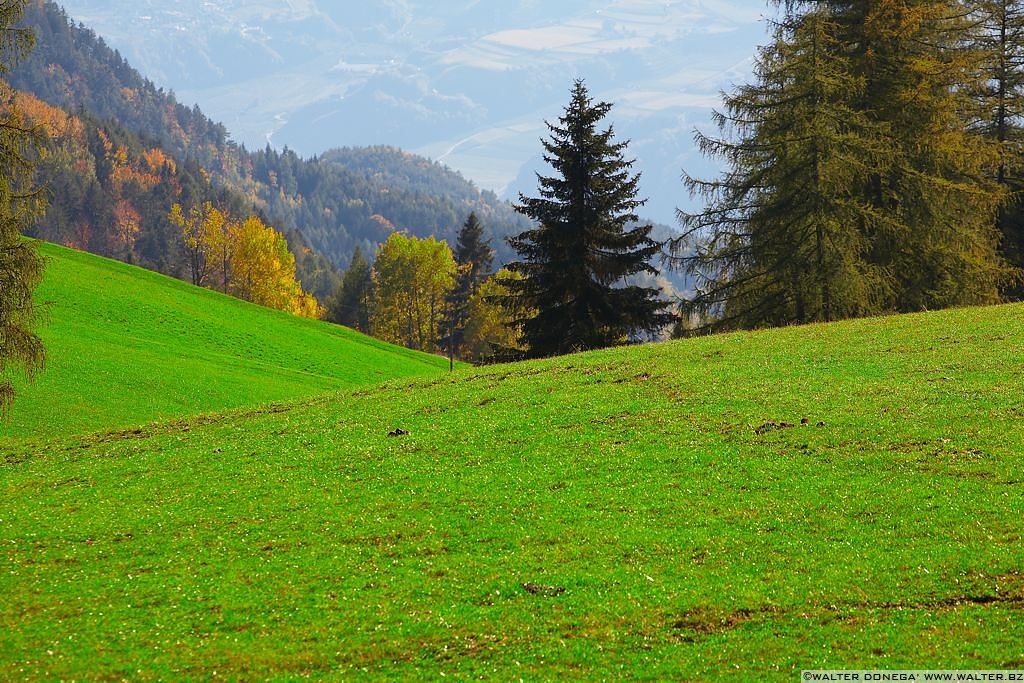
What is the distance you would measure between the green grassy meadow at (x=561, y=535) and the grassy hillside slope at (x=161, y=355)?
371 inches

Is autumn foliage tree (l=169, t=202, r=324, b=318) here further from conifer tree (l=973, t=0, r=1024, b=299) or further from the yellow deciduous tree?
conifer tree (l=973, t=0, r=1024, b=299)

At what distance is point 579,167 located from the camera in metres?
49.0

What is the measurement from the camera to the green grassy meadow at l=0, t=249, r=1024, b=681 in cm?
1278

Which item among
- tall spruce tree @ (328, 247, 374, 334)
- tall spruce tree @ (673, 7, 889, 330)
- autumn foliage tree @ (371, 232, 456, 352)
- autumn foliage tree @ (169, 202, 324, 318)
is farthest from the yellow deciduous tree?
tall spruce tree @ (673, 7, 889, 330)

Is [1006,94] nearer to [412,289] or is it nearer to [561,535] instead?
[561,535]

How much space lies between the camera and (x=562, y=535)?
57.3 feet

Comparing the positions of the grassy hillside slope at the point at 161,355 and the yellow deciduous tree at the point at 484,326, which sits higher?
the yellow deciduous tree at the point at 484,326

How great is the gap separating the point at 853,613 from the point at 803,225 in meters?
33.0

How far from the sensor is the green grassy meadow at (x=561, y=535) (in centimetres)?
1278

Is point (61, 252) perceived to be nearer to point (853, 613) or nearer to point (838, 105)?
point (838, 105)

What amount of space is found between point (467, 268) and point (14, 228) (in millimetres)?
79779

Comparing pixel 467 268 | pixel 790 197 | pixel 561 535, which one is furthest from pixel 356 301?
pixel 561 535

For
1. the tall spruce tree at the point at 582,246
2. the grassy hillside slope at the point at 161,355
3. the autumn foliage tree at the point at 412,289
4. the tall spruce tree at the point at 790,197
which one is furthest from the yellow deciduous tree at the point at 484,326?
the tall spruce tree at the point at 790,197

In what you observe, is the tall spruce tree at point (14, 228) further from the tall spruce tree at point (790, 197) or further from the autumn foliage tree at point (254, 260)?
the autumn foliage tree at point (254, 260)
